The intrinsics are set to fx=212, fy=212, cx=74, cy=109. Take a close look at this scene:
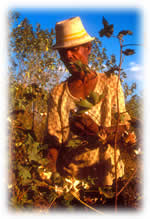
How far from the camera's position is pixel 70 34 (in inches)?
67.8

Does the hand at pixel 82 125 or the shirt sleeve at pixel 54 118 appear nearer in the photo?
the hand at pixel 82 125

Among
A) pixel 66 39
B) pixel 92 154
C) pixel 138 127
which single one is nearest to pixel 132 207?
pixel 138 127

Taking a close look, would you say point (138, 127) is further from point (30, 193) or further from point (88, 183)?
point (30, 193)

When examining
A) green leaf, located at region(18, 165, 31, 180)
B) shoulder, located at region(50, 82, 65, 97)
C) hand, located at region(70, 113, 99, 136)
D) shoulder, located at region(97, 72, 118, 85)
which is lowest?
green leaf, located at region(18, 165, 31, 180)

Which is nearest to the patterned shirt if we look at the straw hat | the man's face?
the man's face

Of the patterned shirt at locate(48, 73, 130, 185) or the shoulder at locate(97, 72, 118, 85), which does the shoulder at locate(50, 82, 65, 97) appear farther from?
the shoulder at locate(97, 72, 118, 85)

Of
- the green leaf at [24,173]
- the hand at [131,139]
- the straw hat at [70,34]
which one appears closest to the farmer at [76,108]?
the straw hat at [70,34]

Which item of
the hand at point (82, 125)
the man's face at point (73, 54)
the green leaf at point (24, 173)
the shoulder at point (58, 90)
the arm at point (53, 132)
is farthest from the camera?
the shoulder at point (58, 90)

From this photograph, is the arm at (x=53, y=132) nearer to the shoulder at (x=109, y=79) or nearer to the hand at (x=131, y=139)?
the shoulder at (x=109, y=79)

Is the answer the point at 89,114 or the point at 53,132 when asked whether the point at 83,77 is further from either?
the point at 53,132

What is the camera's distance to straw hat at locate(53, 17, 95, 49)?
1707mm

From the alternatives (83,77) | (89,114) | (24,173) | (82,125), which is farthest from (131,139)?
(83,77)

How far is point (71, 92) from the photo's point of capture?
5.98ft

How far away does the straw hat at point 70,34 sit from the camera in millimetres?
1707
